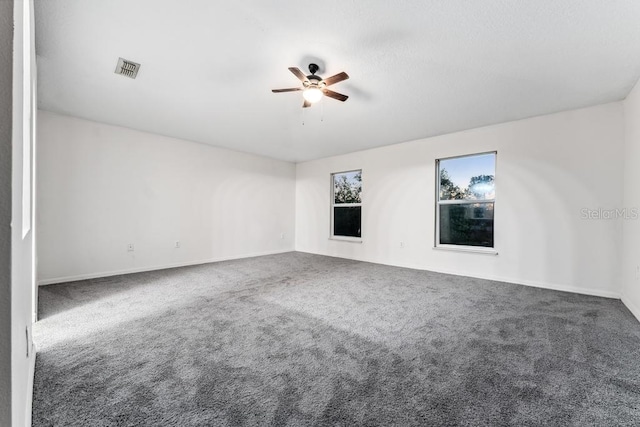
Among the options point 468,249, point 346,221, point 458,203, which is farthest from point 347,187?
point 468,249

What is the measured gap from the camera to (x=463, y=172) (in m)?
4.45

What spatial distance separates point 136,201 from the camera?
172 inches

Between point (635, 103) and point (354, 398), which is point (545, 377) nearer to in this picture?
point (354, 398)

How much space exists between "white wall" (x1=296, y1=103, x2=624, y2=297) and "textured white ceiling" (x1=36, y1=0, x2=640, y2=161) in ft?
1.18

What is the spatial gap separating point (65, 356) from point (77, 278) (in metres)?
2.59

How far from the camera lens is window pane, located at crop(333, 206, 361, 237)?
5.89 meters

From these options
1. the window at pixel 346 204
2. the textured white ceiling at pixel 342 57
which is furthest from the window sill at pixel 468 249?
the textured white ceiling at pixel 342 57

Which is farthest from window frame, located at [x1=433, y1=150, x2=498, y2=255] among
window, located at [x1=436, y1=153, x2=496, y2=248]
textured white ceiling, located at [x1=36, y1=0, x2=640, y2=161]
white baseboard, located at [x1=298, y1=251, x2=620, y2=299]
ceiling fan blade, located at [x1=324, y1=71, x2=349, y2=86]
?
ceiling fan blade, located at [x1=324, y1=71, x2=349, y2=86]

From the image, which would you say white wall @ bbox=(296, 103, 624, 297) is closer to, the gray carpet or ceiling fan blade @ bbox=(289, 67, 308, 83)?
the gray carpet

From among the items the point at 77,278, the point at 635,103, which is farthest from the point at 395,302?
the point at 77,278

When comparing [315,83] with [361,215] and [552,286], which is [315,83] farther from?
[552,286]

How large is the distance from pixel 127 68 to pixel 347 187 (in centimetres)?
439

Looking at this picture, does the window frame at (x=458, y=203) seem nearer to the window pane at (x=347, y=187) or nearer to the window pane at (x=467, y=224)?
the window pane at (x=467, y=224)

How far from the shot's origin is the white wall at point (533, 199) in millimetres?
3275
